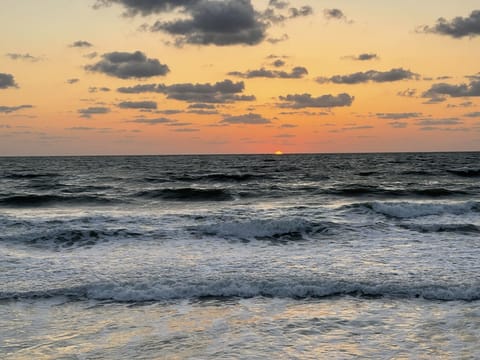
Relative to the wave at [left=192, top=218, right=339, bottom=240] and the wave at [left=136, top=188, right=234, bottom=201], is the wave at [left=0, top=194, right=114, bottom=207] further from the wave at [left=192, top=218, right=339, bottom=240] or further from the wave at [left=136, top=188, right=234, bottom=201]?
the wave at [left=192, top=218, right=339, bottom=240]

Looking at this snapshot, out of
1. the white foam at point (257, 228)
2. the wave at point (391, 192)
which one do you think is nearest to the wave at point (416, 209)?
the white foam at point (257, 228)

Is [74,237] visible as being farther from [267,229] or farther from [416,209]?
[416,209]

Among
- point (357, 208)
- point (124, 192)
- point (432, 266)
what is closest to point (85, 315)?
point (432, 266)

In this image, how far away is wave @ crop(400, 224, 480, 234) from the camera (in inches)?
754

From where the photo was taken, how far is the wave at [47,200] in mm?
31237

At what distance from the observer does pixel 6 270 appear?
43.3 feet

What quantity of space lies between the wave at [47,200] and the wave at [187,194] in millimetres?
3625

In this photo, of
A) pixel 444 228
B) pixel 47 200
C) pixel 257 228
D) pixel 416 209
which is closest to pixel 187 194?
pixel 47 200

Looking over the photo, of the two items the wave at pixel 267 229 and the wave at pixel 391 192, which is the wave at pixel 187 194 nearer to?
the wave at pixel 391 192

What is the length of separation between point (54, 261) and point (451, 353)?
11.1 meters

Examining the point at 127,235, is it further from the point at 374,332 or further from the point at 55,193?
the point at 55,193

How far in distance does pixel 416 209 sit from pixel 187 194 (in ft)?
55.3

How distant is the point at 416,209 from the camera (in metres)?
25.5

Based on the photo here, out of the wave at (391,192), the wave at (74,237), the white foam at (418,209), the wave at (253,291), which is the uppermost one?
the wave at (391,192)
